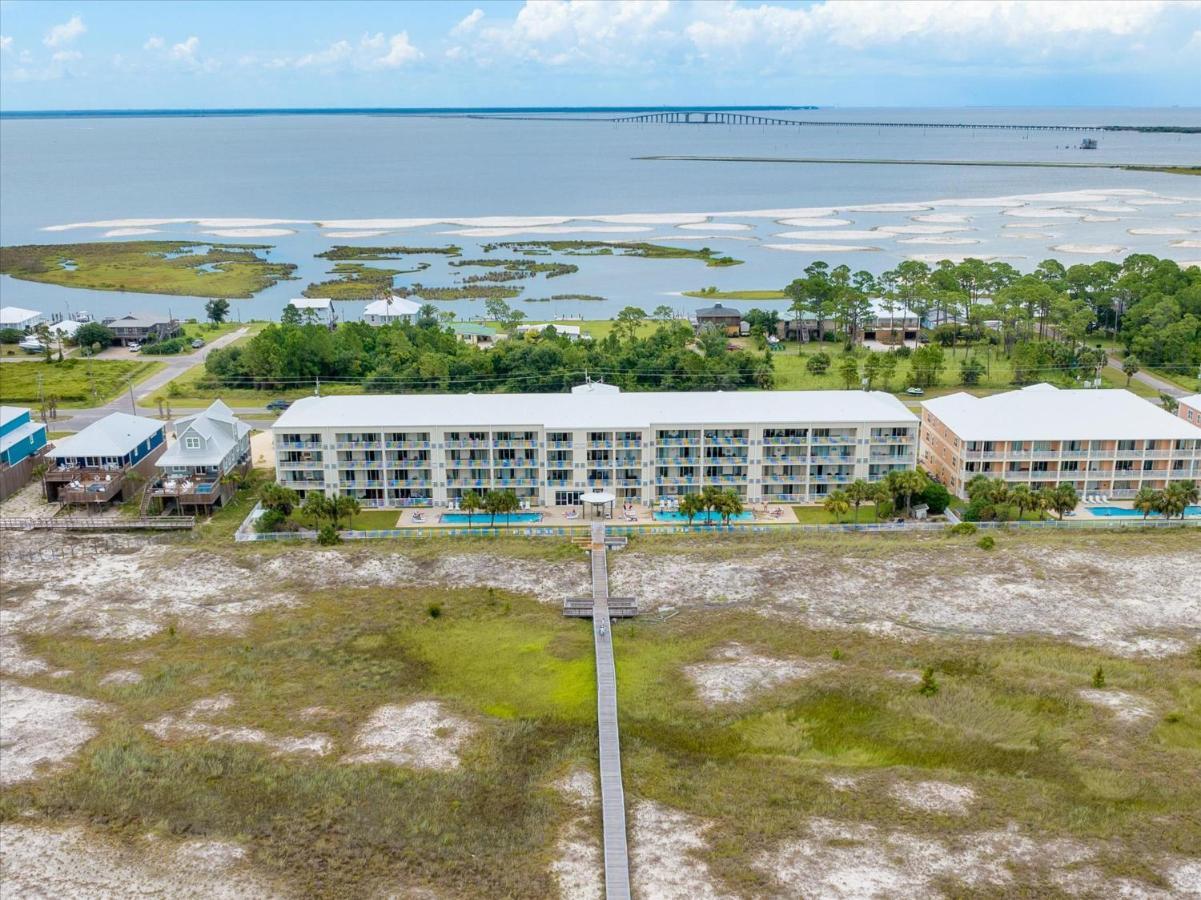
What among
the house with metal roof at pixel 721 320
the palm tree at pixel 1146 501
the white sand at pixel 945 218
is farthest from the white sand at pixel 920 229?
the palm tree at pixel 1146 501

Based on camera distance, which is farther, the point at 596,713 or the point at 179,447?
the point at 179,447

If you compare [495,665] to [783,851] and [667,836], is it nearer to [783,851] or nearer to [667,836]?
[667,836]

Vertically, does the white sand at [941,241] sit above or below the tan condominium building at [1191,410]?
above

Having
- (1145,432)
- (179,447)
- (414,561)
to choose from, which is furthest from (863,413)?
(179,447)

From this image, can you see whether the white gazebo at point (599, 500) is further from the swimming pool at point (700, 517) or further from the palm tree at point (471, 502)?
the palm tree at point (471, 502)

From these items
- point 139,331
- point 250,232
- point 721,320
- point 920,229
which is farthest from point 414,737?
point 250,232

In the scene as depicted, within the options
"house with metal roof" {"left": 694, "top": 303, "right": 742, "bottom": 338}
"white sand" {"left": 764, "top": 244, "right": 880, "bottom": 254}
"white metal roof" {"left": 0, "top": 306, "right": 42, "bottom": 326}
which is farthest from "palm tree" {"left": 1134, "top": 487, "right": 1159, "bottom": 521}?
"white metal roof" {"left": 0, "top": 306, "right": 42, "bottom": 326}

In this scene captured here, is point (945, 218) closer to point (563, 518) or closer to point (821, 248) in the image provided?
point (821, 248)
